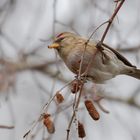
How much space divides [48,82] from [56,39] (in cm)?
388

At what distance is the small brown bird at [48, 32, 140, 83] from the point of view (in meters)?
4.19

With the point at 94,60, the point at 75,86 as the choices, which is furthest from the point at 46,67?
the point at 75,86

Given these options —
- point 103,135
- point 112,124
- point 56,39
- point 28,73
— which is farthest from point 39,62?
point 56,39

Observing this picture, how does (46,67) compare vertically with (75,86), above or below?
above

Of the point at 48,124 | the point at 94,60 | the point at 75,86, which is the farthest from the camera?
the point at 94,60

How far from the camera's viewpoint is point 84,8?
728 cm

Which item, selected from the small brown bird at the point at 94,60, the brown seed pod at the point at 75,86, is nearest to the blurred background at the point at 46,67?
the small brown bird at the point at 94,60

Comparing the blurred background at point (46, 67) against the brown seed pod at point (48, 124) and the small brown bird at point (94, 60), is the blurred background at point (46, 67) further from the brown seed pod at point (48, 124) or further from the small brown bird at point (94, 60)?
the brown seed pod at point (48, 124)

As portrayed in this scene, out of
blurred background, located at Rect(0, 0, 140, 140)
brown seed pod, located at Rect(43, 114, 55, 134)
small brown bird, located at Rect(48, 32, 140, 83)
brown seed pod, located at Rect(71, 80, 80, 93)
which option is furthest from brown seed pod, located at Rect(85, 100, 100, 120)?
blurred background, located at Rect(0, 0, 140, 140)

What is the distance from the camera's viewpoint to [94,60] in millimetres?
4188

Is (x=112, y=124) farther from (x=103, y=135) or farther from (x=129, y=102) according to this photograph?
(x=103, y=135)

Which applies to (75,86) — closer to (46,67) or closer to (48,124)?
(48,124)

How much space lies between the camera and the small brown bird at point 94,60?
4188 mm

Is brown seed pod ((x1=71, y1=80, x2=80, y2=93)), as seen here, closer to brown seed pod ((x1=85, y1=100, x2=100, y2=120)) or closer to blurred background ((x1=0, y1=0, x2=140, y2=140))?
brown seed pod ((x1=85, y1=100, x2=100, y2=120))
